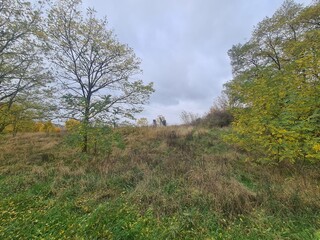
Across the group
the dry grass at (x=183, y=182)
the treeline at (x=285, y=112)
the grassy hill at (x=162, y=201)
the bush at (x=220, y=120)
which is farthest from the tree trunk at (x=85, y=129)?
the bush at (x=220, y=120)

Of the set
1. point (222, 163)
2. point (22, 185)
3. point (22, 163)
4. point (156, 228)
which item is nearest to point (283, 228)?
point (156, 228)

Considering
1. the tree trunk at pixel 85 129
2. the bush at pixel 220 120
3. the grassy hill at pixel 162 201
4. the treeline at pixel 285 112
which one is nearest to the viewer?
the grassy hill at pixel 162 201

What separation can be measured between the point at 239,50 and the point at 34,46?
1873 cm

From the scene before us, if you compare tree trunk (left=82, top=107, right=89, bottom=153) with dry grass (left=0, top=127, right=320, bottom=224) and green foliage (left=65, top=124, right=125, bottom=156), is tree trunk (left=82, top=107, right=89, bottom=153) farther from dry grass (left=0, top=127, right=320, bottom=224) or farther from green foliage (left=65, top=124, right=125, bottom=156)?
dry grass (left=0, top=127, right=320, bottom=224)

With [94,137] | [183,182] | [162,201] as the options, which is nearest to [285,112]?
[183,182]

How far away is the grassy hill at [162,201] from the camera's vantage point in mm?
2945

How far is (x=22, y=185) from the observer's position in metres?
4.76

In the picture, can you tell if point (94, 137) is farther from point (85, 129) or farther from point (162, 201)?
point (162, 201)

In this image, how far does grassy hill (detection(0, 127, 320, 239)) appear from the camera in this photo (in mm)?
2945

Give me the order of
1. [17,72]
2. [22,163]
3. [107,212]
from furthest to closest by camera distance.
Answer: [17,72] < [22,163] < [107,212]

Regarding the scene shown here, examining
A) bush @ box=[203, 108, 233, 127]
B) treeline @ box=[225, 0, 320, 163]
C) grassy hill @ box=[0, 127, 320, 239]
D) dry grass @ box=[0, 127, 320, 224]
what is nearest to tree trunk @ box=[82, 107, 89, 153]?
dry grass @ box=[0, 127, 320, 224]

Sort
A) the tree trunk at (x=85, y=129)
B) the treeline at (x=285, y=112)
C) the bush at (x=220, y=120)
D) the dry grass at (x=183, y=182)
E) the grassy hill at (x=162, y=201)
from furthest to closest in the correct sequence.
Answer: the bush at (x=220, y=120)
the tree trunk at (x=85, y=129)
the treeline at (x=285, y=112)
the dry grass at (x=183, y=182)
the grassy hill at (x=162, y=201)

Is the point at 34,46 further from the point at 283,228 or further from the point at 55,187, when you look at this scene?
the point at 283,228

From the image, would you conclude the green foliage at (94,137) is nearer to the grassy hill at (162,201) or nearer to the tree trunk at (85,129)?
the tree trunk at (85,129)
